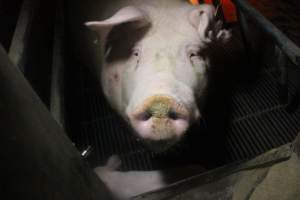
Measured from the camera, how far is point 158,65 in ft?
7.23

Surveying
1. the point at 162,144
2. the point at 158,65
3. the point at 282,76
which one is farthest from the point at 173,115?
the point at 282,76

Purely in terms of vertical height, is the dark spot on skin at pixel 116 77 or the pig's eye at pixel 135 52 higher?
the pig's eye at pixel 135 52

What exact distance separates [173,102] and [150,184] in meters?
0.54

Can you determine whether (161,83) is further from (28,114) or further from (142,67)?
(28,114)

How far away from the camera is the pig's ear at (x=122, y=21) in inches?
93.0

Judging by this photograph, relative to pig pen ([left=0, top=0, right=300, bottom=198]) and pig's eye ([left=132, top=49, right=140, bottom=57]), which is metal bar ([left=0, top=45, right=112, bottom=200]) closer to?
pig pen ([left=0, top=0, right=300, bottom=198])

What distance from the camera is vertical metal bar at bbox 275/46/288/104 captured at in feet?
8.59

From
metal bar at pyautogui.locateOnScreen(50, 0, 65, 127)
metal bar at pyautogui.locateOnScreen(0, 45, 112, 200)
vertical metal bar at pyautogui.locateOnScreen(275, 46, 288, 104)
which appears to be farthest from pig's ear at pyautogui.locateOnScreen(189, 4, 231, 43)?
metal bar at pyautogui.locateOnScreen(0, 45, 112, 200)

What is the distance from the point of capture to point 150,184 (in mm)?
2129

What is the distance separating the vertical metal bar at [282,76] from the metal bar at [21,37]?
5.69 feet

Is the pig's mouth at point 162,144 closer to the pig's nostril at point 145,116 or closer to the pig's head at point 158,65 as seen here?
the pig's head at point 158,65

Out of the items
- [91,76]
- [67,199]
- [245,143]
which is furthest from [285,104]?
[67,199]

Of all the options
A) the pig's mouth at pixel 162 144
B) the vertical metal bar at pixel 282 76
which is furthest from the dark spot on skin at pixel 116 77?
the vertical metal bar at pixel 282 76

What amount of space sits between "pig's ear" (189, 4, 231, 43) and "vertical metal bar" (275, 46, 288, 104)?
1.36ft
